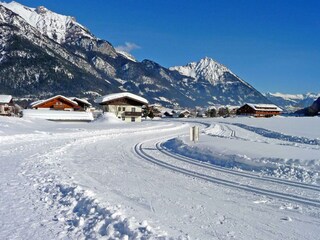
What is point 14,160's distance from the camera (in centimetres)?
1534

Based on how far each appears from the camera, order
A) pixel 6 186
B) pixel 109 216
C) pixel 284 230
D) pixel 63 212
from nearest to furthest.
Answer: pixel 284 230 < pixel 109 216 < pixel 63 212 < pixel 6 186

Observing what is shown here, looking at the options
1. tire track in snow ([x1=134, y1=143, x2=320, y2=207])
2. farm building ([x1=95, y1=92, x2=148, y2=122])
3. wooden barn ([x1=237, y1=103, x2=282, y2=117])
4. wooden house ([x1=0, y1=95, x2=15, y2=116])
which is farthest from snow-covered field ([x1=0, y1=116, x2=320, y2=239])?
wooden barn ([x1=237, y1=103, x2=282, y2=117])

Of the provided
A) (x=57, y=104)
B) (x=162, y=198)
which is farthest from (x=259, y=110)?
(x=162, y=198)

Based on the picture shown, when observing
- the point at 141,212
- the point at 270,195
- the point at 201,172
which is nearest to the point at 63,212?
the point at 141,212

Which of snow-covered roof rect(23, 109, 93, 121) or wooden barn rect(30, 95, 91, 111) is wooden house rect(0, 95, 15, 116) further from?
snow-covered roof rect(23, 109, 93, 121)

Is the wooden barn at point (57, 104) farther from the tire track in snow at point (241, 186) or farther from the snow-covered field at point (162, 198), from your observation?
the tire track in snow at point (241, 186)

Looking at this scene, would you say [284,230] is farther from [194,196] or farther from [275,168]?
[275,168]

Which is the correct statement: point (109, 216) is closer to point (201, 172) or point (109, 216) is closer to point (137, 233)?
point (137, 233)

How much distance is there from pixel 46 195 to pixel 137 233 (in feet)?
12.4

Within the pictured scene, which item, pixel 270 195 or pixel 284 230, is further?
pixel 270 195

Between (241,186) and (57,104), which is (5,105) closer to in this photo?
(57,104)

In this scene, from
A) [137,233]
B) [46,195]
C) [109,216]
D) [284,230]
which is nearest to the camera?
[137,233]

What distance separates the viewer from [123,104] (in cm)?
8388

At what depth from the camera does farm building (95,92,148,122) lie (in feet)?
271
